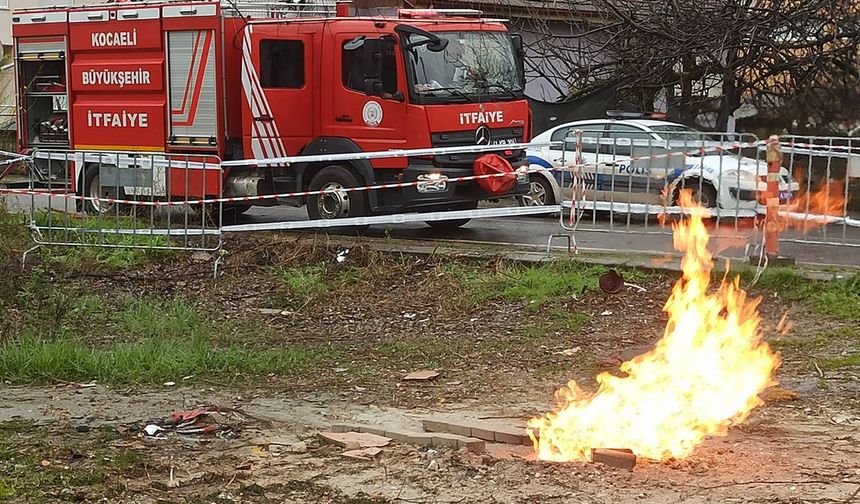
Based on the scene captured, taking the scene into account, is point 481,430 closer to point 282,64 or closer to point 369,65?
point 369,65

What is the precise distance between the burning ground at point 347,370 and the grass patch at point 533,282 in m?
0.03

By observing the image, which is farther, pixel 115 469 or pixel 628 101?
pixel 628 101

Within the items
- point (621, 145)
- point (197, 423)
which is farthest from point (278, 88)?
point (197, 423)

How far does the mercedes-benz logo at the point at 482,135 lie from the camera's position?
45.5 feet

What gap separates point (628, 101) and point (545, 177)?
5.36 meters

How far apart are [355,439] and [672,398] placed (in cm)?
182

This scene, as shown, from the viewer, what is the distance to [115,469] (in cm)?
552

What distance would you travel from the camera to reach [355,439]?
19.7 feet

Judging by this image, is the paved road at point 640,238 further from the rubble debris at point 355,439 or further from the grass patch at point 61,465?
the grass patch at point 61,465

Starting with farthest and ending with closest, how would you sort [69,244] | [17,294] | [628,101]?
[628,101] → [69,244] → [17,294]

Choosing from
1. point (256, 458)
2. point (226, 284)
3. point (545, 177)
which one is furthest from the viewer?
point (545, 177)

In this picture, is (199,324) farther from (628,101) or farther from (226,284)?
(628,101)

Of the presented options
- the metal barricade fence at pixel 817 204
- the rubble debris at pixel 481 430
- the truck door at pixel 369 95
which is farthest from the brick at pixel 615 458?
the truck door at pixel 369 95

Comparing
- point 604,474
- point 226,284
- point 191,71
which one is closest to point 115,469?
point 604,474
